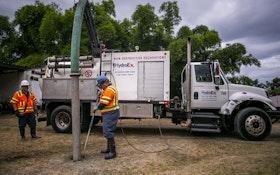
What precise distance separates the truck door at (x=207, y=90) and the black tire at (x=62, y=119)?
436cm

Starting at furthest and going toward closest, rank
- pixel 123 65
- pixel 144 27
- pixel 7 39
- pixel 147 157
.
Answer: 1. pixel 7 39
2. pixel 144 27
3. pixel 123 65
4. pixel 147 157

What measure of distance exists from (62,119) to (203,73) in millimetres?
5226

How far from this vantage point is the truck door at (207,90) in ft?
24.5

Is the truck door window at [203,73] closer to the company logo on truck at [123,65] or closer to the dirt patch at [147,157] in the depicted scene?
the dirt patch at [147,157]

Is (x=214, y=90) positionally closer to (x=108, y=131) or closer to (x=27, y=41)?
(x=108, y=131)

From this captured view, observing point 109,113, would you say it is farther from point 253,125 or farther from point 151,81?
point 253,125

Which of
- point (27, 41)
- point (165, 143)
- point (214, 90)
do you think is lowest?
point (165, 143)

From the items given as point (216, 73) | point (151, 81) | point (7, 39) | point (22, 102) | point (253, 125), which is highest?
point (7, 39)

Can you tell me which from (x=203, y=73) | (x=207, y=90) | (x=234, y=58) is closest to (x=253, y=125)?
(x=207, y=90)

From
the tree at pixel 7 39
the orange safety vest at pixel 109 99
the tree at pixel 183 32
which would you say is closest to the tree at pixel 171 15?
the tree at pixel 183 32

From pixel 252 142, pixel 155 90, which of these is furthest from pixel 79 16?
pixel 252 142

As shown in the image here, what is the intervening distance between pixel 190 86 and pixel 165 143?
2.07 metres

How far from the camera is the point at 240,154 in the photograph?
536 centimetres

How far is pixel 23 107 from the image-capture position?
272 inches
